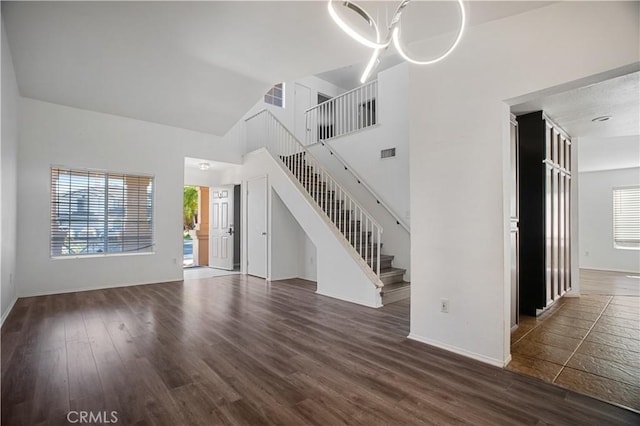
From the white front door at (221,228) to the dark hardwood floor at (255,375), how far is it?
371 centimetres

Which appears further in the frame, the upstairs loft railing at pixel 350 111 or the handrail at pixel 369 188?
the upstairs loft railing at pixel 350 111

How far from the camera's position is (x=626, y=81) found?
284 cm

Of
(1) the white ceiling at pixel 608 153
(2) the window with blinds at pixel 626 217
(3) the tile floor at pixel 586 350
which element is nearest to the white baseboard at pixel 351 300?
(3) the tile floor at pixel 586 350

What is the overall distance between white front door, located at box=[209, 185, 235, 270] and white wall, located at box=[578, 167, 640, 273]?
969 centimetres

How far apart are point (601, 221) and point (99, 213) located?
469 inches

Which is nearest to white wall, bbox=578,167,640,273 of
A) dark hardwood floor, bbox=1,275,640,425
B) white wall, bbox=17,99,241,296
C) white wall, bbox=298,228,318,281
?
dark hardwood floor, bbox=1,275,640,425

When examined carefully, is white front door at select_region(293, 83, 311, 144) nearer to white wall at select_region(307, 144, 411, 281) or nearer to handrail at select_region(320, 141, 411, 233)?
handrail at select_region(320, 141, 411, 233)

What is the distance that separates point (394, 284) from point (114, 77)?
514 centimetres

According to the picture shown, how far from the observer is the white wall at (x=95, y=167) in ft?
15.0

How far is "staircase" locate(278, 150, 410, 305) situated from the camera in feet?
14.9

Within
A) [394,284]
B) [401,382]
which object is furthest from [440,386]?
[394,284]

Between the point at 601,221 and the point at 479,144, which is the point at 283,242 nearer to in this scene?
the point at 479,144

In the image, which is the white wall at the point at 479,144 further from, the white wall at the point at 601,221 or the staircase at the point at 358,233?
the white wall at the point at 601,221

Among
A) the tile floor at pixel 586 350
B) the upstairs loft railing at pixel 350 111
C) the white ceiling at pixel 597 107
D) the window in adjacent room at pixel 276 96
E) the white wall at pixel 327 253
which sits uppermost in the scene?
the window in adjacent room at pixel 276 96
